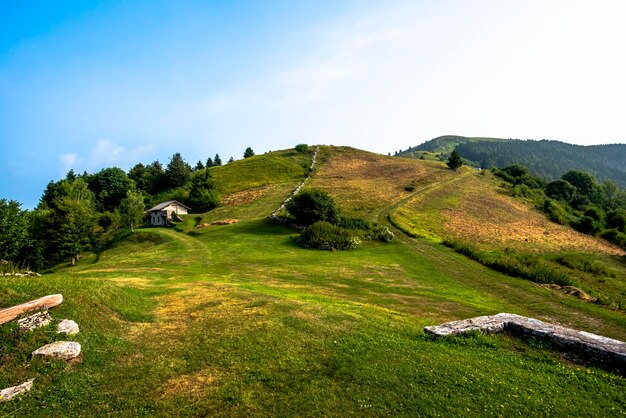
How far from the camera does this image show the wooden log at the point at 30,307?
12.4 m

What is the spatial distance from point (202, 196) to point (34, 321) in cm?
7276

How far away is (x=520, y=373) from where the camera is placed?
12648mm

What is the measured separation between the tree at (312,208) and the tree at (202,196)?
1338 inches

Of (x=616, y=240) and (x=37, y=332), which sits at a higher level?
(x=37, y=332)

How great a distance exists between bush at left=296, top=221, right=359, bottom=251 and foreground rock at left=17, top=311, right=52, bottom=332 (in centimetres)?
3384

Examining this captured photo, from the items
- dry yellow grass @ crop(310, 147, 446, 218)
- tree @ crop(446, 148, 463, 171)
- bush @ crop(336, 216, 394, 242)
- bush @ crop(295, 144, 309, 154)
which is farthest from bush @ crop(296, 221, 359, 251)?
bush @ crop(295, 144, 309, 154)

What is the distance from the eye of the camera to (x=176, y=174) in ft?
386

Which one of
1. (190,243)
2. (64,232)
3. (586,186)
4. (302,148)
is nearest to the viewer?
(190,243)

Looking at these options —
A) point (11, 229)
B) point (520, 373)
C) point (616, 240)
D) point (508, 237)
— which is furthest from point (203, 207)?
point (616, 240)

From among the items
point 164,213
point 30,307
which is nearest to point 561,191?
point 164,213

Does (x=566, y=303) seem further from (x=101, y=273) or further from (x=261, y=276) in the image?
(x=101, y=273)

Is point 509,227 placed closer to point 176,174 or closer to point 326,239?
point 326,239

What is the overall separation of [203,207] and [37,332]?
73.0 meters

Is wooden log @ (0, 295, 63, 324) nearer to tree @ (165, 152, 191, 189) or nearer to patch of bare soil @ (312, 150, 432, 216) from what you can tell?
patch of bare soil @ (312, 150, 432, 216)
